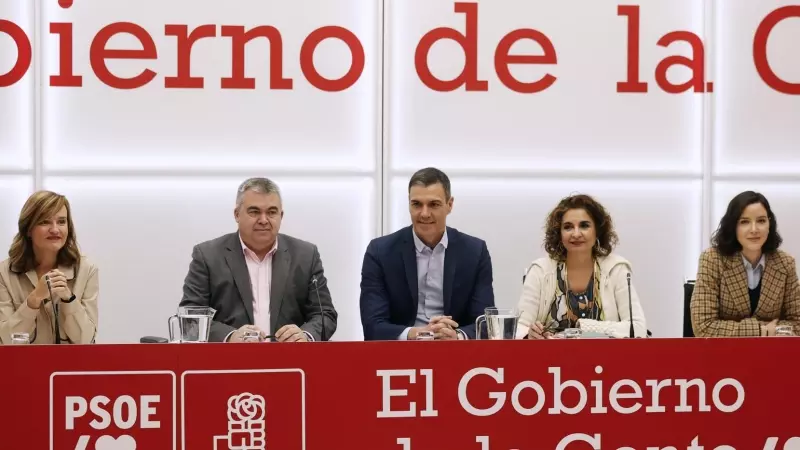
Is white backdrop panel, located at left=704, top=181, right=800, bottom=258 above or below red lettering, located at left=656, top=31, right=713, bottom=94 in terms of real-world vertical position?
below

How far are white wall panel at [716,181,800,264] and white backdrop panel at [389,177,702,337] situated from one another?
127 mm

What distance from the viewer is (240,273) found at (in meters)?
3.44

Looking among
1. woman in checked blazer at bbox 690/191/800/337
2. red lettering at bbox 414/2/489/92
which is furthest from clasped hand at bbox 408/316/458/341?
red lettering at bbox 414/2/489/92

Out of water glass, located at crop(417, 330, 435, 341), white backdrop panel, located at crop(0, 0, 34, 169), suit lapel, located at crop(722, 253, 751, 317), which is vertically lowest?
water glass, located at crop(417, 330, 435, 341)

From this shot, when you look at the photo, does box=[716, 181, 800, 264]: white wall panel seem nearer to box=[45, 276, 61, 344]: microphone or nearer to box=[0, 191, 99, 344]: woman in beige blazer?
box=[0, 191, 99, 344]: woman in beige blazer

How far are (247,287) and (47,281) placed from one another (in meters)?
0.73

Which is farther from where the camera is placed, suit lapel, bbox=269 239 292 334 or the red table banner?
suit lapel, bbox=269 239 292 334

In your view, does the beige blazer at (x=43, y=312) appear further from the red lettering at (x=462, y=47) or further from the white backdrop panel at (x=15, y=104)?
the red lettering at (x=462, y=47)

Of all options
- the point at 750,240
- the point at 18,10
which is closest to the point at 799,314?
the point at 750,240

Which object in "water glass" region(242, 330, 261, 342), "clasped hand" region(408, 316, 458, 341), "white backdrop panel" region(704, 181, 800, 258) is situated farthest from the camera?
"white backdrop panel" region(704, 181, 800, 258)

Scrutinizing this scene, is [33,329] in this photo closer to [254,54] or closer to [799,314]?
[254,54]

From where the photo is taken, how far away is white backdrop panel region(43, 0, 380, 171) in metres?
4.39

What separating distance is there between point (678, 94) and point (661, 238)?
74 cm

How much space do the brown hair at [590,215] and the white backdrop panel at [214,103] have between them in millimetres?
1256
